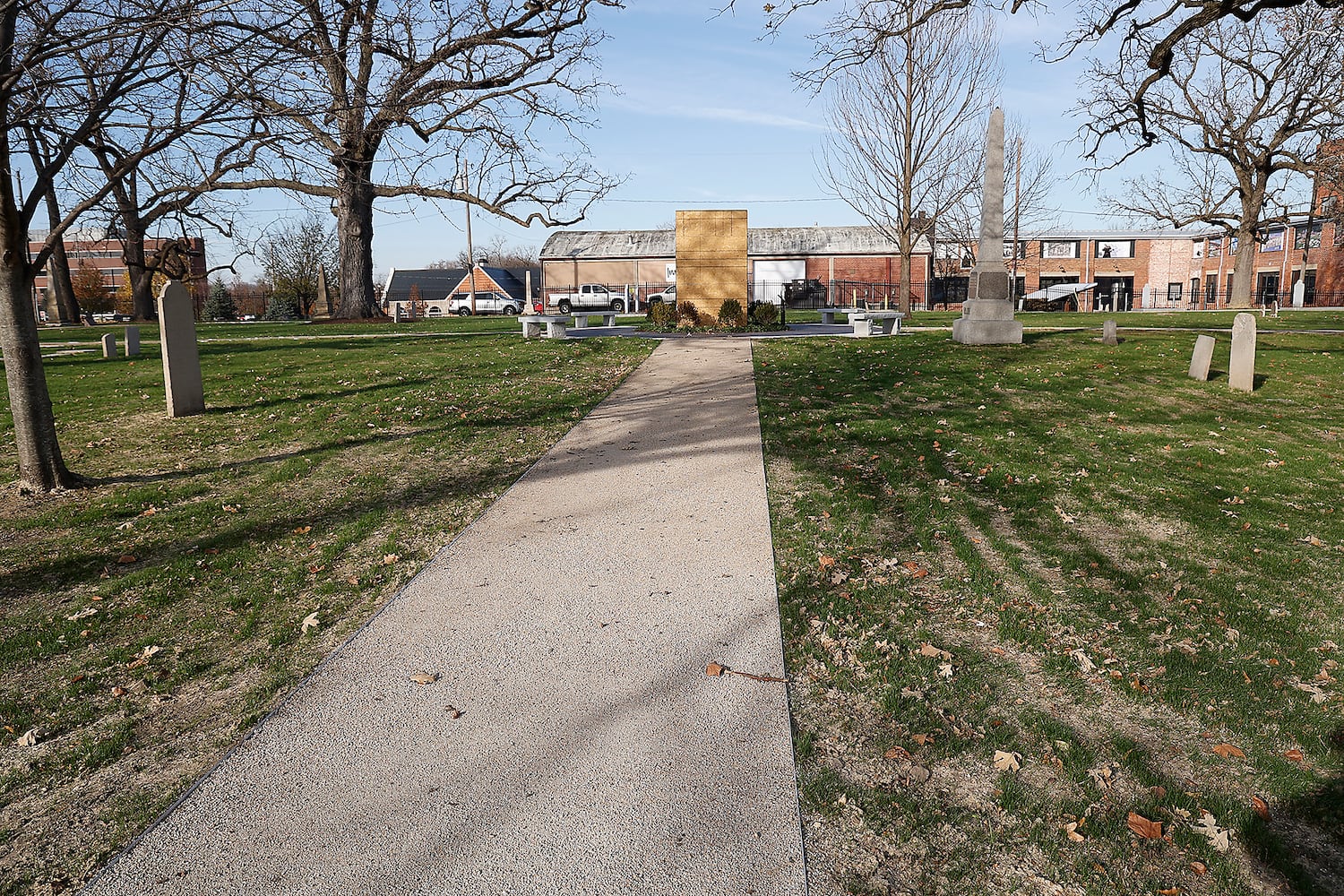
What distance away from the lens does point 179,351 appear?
10992 millimetres

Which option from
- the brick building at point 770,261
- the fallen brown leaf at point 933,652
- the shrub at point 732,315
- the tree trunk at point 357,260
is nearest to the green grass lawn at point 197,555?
the fallen brown leaf at point 933,652

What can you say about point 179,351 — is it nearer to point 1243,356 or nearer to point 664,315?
point 664,315

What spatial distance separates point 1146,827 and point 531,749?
8.00 ft

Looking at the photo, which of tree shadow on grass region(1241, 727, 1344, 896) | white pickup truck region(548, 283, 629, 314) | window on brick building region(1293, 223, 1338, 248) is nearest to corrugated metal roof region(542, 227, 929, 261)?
white pickup truck region(548, 283, 629, 314)

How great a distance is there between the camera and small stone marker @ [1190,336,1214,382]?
529 inches

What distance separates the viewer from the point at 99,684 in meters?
4.45

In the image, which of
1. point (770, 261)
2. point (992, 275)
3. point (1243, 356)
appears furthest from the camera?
point (770, 261)

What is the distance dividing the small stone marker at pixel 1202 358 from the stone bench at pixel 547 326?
41.5 ft

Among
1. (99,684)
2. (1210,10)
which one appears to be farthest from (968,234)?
(99,684)

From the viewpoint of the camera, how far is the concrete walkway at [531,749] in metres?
2.98

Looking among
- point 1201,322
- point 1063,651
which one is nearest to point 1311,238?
point 1201,322

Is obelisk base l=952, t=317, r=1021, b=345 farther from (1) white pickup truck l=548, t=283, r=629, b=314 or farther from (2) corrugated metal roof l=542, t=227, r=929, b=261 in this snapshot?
(2) corrugated metal roof l=542, t=227, r=929, b=261

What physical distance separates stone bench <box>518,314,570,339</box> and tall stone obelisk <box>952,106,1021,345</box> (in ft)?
29.4

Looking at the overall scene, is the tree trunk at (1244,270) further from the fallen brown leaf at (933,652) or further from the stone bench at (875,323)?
the fallen brown leaf at (933,652)
